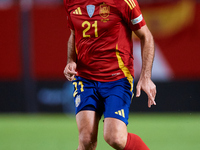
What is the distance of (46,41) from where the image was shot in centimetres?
1039

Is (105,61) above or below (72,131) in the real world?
above

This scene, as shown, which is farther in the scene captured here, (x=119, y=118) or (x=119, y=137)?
(x=119, y=118)

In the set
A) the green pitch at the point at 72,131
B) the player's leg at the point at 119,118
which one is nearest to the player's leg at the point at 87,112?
the player's leg at the point at 119,118

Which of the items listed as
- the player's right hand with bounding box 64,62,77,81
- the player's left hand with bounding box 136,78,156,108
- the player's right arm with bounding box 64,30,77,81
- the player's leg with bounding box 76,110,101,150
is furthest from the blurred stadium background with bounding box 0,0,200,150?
the player's left hand with bounding box 136,78,156,108

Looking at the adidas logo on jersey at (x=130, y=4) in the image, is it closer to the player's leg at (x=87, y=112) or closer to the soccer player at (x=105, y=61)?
the soccer player at (x=105, y=61)

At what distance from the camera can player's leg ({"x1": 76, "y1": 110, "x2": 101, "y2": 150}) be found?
14.1 feet

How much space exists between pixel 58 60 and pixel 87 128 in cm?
608

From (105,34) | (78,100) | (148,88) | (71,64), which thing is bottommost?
(78,100)

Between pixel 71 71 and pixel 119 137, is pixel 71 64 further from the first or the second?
pixel 119 137

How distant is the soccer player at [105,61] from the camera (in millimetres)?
4332

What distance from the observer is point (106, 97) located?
4.41m

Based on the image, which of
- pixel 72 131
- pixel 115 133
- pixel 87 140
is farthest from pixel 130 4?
pixel 72 131

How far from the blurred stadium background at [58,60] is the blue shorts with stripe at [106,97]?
5207 mm

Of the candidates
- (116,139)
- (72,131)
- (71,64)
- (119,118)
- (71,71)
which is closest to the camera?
(116,139)
